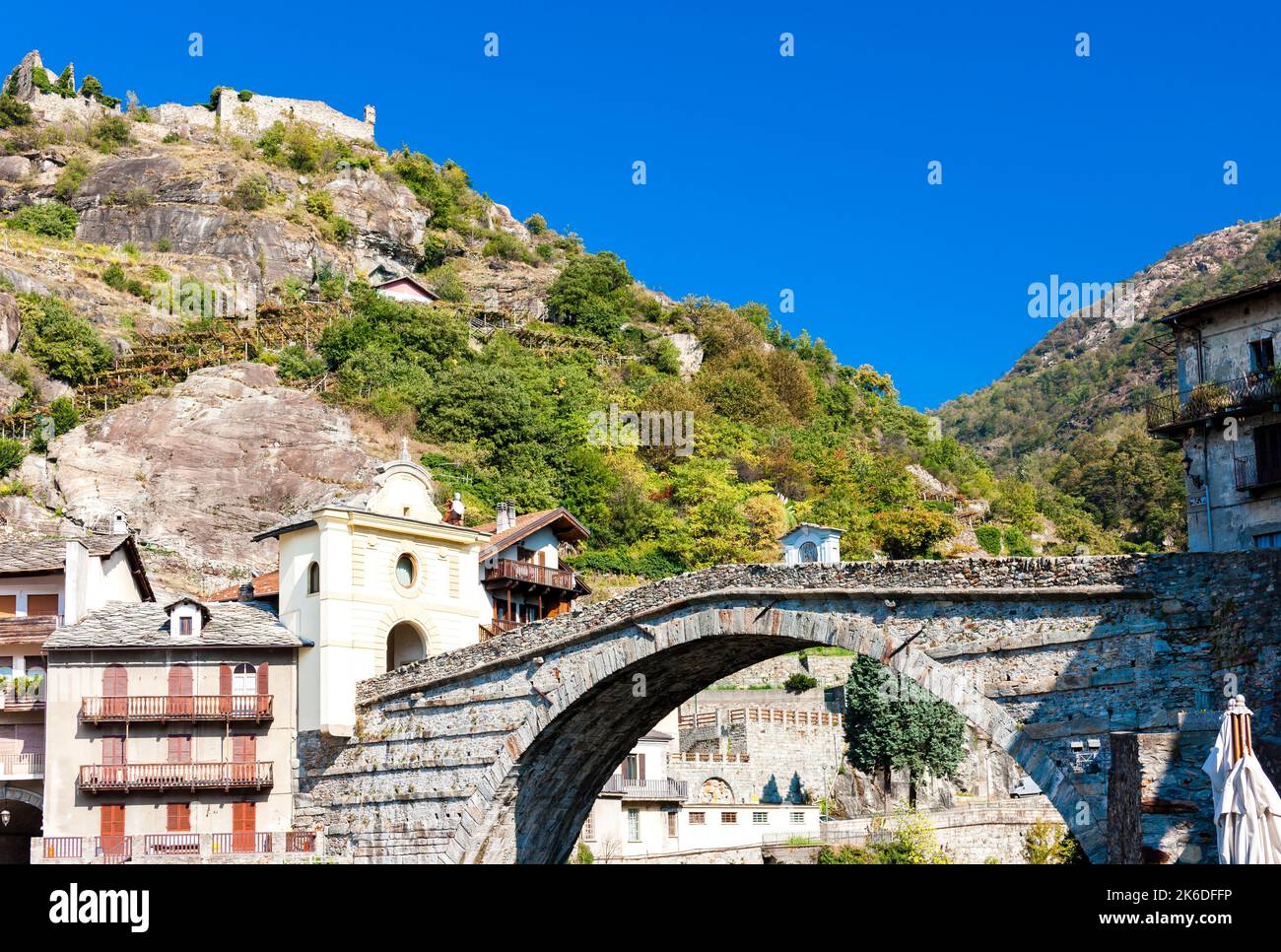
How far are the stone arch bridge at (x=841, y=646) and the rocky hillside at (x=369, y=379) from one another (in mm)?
12514

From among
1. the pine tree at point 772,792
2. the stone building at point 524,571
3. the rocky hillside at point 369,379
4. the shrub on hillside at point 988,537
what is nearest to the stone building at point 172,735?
the stone building at point 524,571

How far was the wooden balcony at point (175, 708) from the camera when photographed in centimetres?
3856

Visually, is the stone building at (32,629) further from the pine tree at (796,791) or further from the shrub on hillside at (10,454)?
the pine tree at (796,791)

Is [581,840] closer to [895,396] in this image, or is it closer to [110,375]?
[110,375]

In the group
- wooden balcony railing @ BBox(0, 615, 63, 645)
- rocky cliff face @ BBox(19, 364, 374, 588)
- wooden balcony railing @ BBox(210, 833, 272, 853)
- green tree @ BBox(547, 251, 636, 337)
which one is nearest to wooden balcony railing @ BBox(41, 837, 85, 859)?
wooden balcony railing @ BBox(210, 833, 272, 853)

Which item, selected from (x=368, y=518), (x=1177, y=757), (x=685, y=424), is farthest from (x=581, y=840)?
(x=685, y=424)

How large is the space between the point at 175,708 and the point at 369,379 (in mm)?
32497

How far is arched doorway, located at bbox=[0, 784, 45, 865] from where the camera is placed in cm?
4081

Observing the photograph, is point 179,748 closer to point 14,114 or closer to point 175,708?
point 175,708

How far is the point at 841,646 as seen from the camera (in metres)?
29.8

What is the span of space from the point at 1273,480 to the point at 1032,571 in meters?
11.2

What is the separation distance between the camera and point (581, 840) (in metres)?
45.3

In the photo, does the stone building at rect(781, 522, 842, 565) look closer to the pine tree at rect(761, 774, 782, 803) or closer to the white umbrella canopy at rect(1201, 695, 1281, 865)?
the pine tree at rect(761, 774, 782, 803)

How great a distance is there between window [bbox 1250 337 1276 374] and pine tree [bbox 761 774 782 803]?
26.2 m
